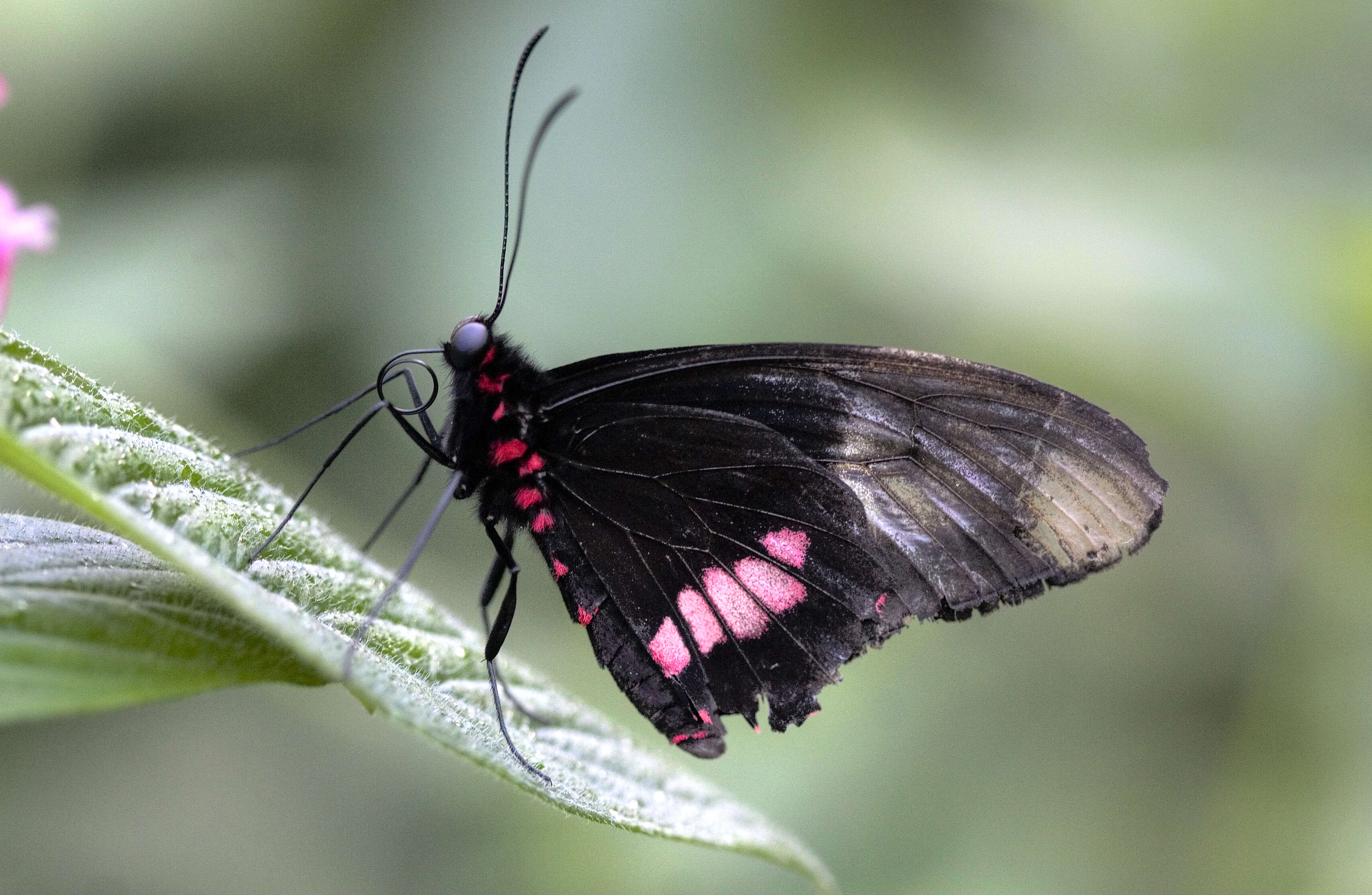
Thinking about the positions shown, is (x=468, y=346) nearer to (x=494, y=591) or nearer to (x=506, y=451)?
(x=506, y=451)

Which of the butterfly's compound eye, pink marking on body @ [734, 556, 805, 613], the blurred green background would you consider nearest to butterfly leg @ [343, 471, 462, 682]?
the butterfly's compound eye

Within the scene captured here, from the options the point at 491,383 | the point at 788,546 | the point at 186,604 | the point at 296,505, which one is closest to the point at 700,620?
the point at 788,546

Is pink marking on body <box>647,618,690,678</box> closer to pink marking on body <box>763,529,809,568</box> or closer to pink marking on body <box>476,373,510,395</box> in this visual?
pink marking on body <box>763,529,809,568</box>

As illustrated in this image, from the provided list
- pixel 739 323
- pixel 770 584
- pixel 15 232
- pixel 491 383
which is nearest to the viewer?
pixel 15 232

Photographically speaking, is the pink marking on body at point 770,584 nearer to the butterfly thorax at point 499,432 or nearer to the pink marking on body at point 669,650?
the pink marking on body at point 669,650

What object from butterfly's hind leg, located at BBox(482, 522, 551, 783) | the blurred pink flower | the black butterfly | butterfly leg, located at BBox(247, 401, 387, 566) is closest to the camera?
the blurred pink flower

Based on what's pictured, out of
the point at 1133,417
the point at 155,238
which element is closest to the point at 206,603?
the point at 155,238

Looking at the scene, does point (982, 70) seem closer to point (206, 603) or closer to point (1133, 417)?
point (1133, 417)

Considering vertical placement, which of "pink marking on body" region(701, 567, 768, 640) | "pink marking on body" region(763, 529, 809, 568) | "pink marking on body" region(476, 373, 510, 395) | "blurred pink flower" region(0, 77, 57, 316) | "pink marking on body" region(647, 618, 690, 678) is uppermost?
"blurred pink flower" region(0, 77, 57, 316)
